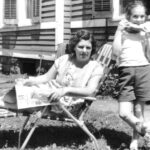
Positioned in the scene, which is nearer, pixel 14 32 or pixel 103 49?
pixel 103 49

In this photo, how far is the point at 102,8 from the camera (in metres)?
8.99

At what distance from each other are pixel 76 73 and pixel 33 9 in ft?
26.4

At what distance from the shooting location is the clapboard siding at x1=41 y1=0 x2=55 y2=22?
35.8ft

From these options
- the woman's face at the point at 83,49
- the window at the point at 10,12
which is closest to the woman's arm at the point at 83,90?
the woman's face at the point at 83,49

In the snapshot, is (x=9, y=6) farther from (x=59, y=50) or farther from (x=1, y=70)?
(x=59, y=50)

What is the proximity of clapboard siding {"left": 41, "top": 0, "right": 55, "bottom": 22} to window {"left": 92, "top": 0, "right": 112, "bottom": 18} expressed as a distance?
1.97 meters

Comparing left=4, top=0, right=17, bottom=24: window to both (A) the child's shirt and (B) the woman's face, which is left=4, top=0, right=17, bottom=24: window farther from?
(A) the child's shirt

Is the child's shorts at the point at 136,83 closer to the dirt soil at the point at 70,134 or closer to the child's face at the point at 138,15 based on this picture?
the child's face at the point at 138,15

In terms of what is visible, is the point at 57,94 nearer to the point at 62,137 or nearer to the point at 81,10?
the point at 62,137

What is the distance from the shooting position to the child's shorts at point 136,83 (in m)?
4.02

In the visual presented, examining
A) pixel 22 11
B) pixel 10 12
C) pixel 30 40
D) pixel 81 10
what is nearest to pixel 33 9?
pixel 22 11

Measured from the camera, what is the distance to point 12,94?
4.05m

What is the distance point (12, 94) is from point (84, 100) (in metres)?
0.72

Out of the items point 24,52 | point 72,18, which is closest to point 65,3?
point 72,18
